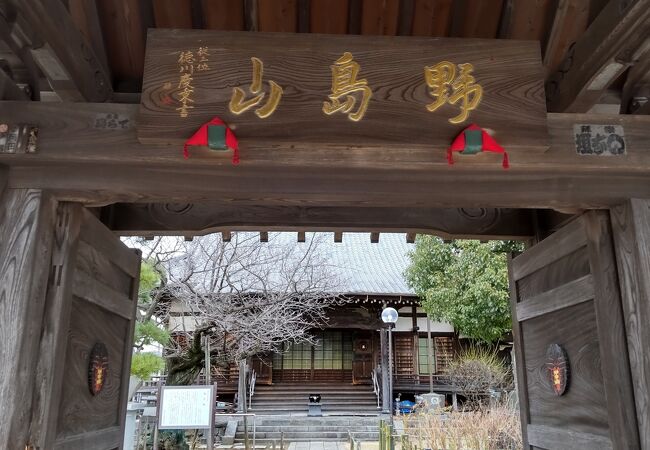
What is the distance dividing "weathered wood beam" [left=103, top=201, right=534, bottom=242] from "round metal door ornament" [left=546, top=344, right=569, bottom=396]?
3.22ft

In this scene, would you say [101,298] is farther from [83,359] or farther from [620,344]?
[620,344]

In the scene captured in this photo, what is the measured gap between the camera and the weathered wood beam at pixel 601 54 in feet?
6.79

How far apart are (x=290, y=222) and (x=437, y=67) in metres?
1.71

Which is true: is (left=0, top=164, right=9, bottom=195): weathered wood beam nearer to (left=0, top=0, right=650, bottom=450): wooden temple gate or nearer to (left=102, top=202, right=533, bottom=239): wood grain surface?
(left=0, top=0, right=650, bottom=450): wooden temple gate

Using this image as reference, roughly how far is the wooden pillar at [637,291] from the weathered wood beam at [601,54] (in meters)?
0.58

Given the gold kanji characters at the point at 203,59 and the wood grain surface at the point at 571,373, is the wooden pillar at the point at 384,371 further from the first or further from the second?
the gold kanji characters at the point at 203,59

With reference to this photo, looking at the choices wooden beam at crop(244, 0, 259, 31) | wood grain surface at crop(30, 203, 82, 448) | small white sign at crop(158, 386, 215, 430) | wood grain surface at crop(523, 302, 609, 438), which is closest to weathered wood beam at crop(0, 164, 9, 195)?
wood grain surface at crop(30, 203, 82, 448)

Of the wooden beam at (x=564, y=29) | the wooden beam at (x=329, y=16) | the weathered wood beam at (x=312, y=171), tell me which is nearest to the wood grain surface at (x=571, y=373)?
the weathered wood beam at (x=312, y=171)

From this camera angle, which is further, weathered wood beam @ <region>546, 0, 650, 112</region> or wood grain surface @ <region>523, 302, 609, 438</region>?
wood grain surface @ <region>523, 302, 609, 438</region>

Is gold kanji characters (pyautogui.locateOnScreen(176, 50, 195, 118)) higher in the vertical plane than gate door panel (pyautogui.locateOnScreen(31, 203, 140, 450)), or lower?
higher

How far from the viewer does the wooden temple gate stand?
212cm

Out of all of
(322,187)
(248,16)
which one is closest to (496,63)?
(322,187)

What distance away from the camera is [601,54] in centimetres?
225

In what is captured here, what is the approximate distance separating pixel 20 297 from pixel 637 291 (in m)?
2.65
